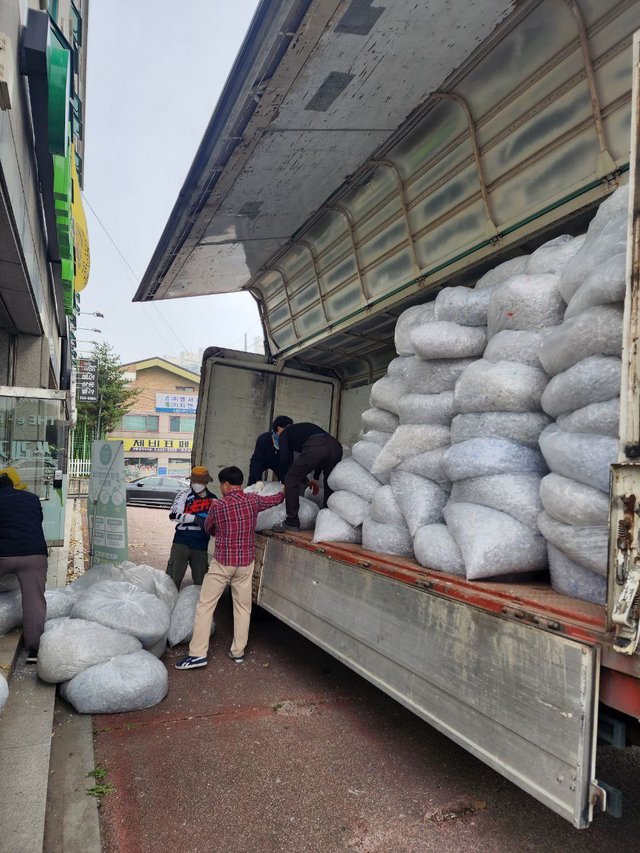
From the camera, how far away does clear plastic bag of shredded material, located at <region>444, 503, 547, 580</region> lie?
8.39 feet

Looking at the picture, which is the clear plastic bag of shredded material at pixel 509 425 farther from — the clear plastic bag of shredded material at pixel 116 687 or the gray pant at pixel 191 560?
the gray pant at pixel 191 560

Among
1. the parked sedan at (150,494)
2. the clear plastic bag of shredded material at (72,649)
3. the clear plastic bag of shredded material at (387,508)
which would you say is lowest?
the parked sedan at (150,494)

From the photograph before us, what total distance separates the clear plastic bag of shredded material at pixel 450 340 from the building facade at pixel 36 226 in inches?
97.0

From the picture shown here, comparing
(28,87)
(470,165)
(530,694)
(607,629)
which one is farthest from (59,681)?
(28,87)

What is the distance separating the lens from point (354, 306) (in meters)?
5.39

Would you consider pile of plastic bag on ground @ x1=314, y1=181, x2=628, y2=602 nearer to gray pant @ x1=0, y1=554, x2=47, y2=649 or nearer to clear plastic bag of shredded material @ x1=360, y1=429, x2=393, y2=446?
clear plastic bag of shredded material @ x1=360, y1=429, x2=393, y2=446

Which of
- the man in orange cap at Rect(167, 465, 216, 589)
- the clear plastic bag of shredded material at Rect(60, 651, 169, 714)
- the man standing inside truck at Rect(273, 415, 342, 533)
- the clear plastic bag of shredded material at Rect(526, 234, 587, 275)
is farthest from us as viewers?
the man in orange cap at Rect(167, 465, 216, 589)

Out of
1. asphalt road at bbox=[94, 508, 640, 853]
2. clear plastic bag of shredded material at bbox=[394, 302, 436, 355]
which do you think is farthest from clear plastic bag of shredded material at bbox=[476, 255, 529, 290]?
asphalt road at bbox=[94, 508, 640, 853]

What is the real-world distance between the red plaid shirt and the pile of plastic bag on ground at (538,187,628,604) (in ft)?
8.21

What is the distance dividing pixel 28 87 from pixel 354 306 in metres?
3.19

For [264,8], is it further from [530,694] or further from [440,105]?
[530,694]

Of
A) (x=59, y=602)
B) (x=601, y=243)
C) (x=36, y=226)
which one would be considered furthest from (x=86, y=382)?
(x=601, y=243)

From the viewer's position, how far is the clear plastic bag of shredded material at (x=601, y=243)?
7.73 feet

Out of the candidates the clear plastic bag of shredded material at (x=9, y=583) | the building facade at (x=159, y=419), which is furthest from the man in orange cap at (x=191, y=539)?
the building facade at (x=159, y=419)
